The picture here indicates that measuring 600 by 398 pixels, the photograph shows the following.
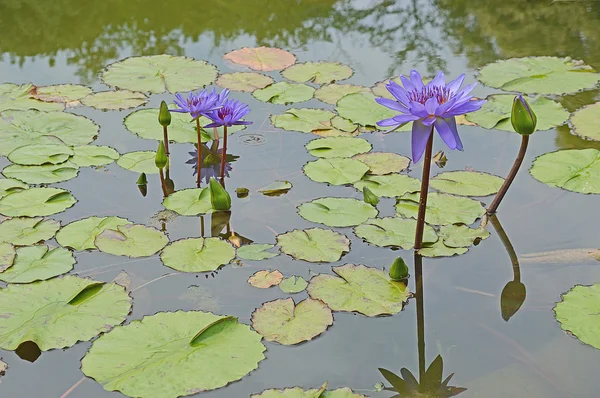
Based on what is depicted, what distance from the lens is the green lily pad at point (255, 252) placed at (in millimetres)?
2715

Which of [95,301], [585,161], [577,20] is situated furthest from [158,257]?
[577,20]

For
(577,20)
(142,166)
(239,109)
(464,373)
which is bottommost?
(464,373)

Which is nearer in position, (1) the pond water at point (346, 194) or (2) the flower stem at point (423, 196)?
(1) the pond water at point (346, 194)

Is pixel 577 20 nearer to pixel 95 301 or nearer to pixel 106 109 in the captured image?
pixel 106 109

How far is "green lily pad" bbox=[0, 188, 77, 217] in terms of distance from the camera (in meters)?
2.96

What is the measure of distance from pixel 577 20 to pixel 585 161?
7.13ft

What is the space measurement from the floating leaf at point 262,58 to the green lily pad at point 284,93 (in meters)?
0.31

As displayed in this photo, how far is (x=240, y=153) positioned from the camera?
11.6 feet

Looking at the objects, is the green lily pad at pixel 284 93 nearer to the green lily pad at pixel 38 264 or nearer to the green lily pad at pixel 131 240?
the green lily pad at pixel 131 240

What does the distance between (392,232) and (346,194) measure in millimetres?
385

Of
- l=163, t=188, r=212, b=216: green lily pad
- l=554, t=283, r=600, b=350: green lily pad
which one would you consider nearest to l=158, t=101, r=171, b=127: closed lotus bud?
l=163, t=188, r=212, b=216: green lily pad

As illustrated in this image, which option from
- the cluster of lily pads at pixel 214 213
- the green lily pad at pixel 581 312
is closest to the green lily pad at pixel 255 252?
the cluster of lily pads at pixel 214 213

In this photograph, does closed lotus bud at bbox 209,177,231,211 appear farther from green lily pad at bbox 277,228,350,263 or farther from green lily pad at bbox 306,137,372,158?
green lily pad at bbox 306,137,372,158

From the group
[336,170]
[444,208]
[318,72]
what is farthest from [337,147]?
[318,72]
